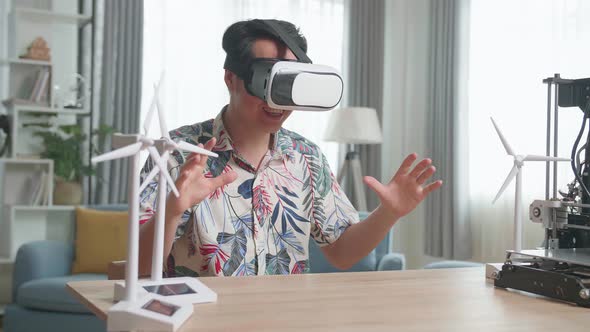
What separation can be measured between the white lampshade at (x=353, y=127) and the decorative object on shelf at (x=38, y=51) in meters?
1.89

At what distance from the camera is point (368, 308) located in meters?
1.23

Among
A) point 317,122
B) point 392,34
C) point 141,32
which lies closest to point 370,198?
point 317,122

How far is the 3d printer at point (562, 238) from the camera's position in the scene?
1.39 m

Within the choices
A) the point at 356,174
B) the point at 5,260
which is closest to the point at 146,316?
the point at 5,260

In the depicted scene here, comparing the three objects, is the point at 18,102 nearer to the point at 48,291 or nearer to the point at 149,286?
the point at 48,291

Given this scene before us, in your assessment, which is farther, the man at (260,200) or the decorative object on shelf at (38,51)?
the decorative object on shelf at (38,51)

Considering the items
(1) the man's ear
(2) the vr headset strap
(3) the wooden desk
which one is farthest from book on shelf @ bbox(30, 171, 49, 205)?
(3) the wooden desk

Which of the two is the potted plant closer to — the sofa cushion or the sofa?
the sofa

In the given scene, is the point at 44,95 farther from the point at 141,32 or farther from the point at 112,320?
the point at 112,320

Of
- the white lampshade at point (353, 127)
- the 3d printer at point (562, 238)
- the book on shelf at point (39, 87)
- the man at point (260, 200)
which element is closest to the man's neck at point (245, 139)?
the man at point (260, 200)

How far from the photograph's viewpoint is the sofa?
3.45 meters

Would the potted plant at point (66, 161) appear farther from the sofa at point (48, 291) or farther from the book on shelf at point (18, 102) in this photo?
the sofa at point (48, 291)

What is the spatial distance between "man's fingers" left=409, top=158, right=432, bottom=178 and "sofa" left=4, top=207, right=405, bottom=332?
2039 mm

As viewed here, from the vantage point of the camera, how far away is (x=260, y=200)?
182 cm
